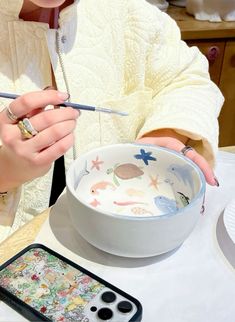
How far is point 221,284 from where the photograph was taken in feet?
1.69

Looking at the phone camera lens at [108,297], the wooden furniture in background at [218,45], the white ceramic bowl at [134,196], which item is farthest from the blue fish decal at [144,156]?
the wooden furniture in background at [218,45]

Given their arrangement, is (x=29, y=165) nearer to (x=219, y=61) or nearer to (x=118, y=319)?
(x=118, y=319)

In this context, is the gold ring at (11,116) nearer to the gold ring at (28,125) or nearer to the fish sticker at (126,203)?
the gold ring at (28,125)

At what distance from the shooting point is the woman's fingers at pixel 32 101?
20.5 inches

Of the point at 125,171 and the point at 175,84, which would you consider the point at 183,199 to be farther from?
the point at 175,84

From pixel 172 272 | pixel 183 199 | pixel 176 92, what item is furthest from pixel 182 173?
pixel 176 92

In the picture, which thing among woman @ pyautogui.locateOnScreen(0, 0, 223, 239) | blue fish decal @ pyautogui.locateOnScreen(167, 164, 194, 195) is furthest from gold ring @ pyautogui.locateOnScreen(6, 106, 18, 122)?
blue fish decal @ pyautogui.locateOnScreen(167, 164, 194, 195)

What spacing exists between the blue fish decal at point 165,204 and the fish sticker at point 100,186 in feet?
0.22

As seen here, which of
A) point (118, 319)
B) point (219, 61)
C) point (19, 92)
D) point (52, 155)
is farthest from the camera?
point (219, 61)

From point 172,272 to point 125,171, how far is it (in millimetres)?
172

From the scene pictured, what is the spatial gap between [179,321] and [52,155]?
0.25m

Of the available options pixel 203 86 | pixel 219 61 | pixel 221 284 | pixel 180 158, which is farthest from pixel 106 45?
pixel 219 61

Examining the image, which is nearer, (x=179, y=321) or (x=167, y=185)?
(x=179, y=321)

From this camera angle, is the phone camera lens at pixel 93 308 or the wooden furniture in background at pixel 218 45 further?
the wooden furniture in background at pixel 218 45
